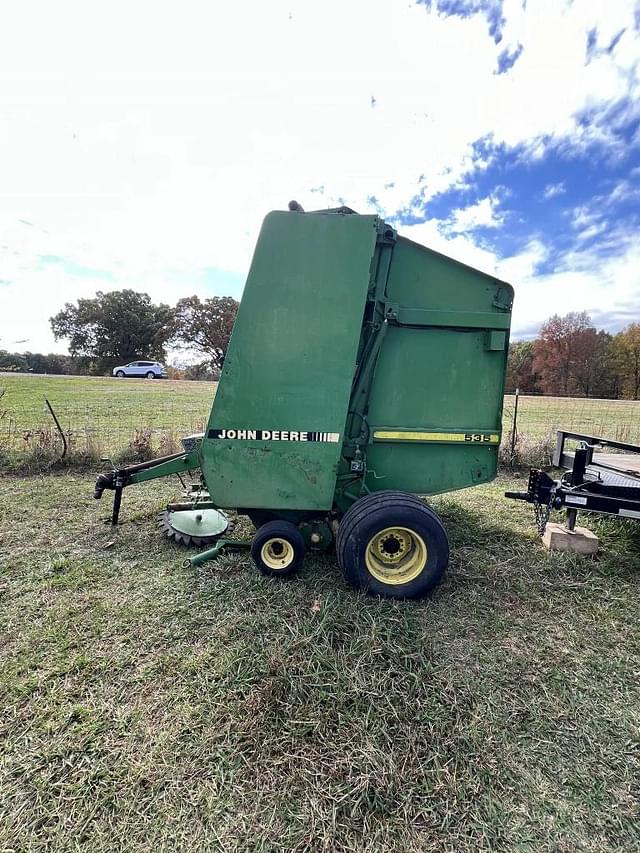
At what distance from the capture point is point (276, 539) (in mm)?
3025

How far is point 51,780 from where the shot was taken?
1.65m

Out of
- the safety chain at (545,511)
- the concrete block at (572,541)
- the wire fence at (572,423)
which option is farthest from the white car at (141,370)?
the concrete block at (572,541)

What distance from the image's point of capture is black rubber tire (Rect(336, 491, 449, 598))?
9.13 ft

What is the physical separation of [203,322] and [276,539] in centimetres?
3519

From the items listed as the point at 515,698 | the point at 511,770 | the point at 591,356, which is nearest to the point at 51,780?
the point at 511,770

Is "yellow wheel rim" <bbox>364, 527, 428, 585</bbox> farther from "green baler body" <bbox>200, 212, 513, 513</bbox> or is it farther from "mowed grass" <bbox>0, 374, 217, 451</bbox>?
"mowed grass" <bbox>0, 374, 217, 451</bbox>

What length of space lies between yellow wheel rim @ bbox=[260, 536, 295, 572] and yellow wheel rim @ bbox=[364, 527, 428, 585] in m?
0.62

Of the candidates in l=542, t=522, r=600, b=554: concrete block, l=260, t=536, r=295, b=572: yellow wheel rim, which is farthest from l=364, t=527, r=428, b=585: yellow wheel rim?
l=542, t=522, r=600, b=554: concrete block

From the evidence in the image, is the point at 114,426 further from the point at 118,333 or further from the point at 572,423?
the point at 118,333

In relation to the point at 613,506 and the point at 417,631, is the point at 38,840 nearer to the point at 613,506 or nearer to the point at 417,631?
the point at 417,631

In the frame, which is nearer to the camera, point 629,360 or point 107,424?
point 107,424

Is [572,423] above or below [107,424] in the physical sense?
above

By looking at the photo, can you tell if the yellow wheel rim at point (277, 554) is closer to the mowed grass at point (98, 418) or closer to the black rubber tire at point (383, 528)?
the black rubber tire at point (383, 528)

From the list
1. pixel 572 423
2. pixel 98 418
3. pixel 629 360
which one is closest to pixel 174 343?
pixel 98 418
